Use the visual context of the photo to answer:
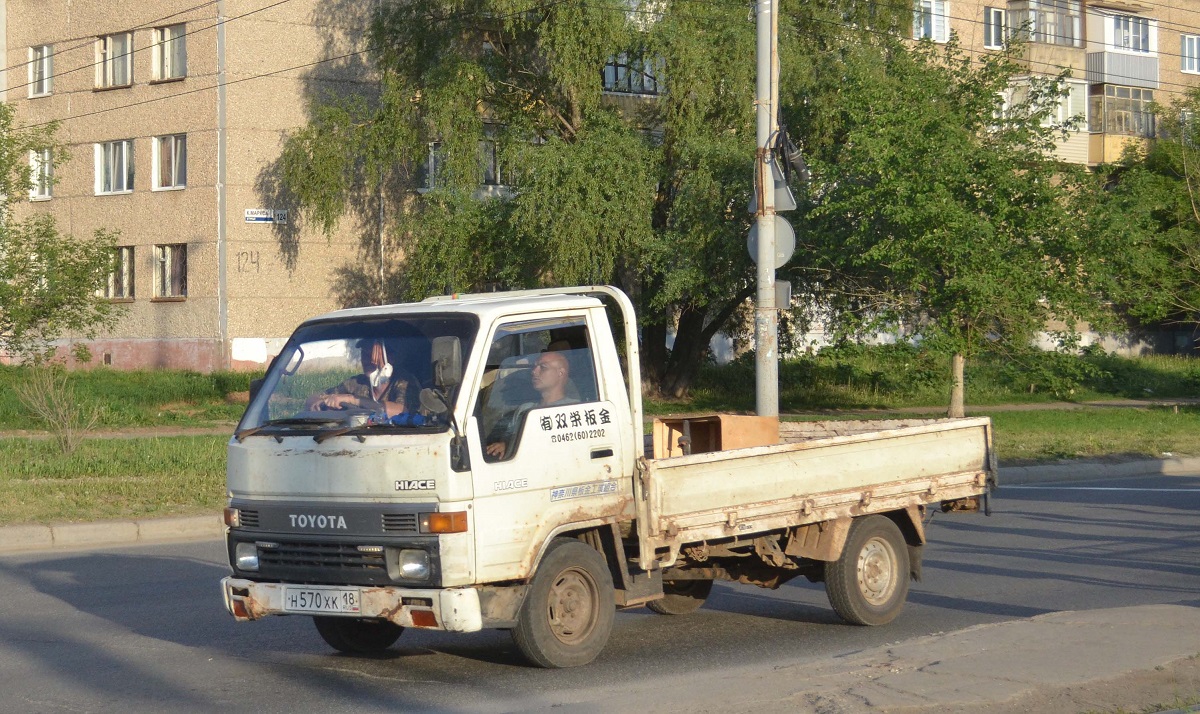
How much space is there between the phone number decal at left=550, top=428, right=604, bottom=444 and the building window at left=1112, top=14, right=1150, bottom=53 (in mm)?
49403

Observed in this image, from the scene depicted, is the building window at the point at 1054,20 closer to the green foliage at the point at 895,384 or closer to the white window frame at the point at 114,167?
the green foliage at the point at 895,384

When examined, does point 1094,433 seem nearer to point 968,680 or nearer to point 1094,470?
point 1094,470

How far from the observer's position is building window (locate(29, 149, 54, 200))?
30328mm

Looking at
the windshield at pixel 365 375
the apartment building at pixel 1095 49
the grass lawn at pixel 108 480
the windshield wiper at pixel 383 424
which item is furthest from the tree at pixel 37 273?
the apartment building at pixel 1095 49

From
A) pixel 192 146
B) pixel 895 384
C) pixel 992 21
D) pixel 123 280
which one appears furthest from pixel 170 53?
pixel 992 21

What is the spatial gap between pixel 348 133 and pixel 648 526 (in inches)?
1103

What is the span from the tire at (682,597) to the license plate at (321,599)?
3.00 m

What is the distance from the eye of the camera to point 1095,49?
50.2 m

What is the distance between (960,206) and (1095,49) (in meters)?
30.0

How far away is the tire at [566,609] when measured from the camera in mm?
7008

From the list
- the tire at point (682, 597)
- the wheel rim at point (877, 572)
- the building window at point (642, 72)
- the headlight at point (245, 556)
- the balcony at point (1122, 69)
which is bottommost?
the tire at point (682, 597)

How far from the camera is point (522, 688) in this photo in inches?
274

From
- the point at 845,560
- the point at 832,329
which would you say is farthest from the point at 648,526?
the point at 832,329

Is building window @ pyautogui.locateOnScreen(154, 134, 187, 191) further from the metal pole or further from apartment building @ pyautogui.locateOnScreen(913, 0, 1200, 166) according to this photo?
the metal pole
